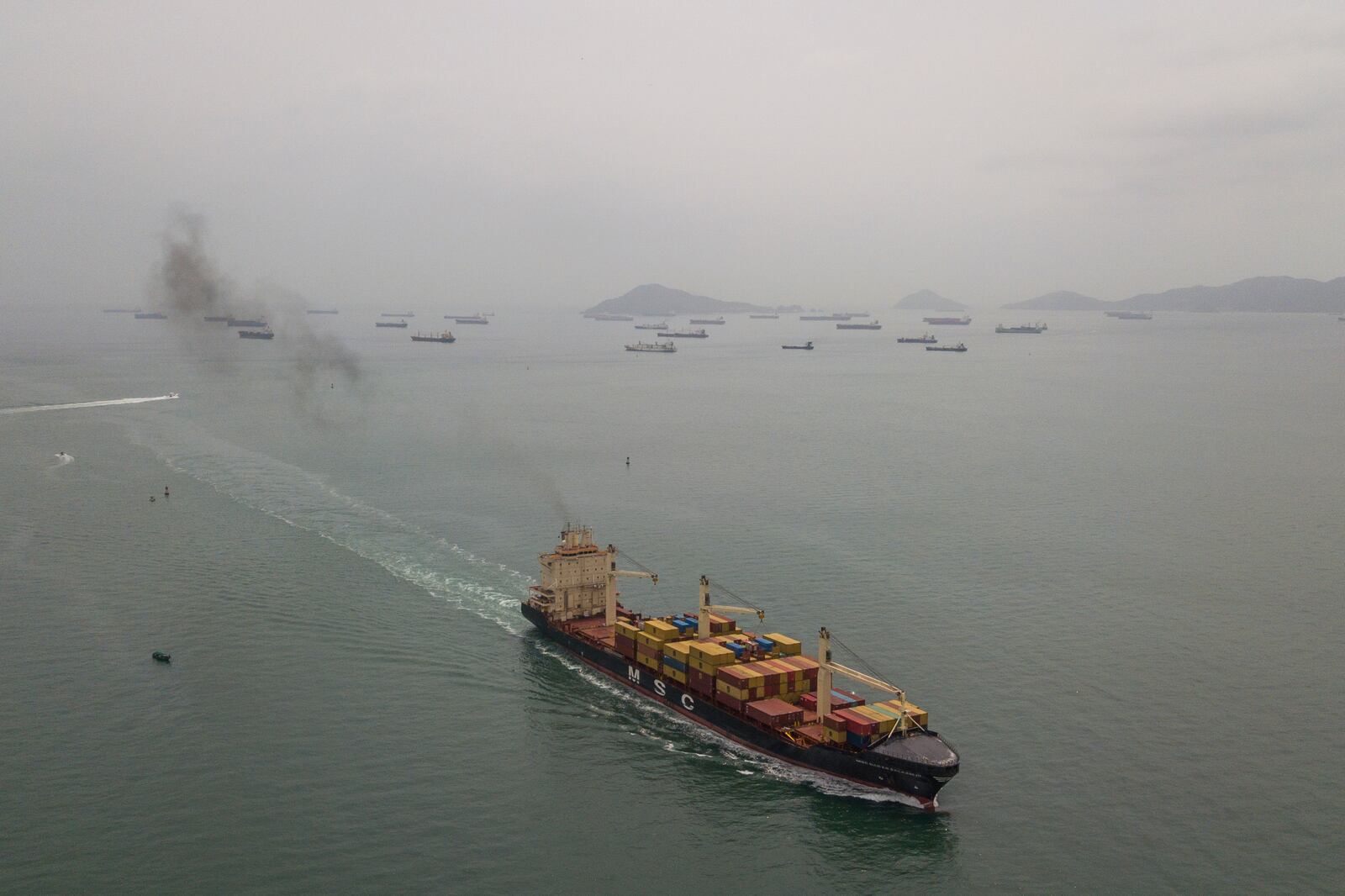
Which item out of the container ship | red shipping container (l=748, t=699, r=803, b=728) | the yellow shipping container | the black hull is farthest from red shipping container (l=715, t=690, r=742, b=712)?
the yellow shipping container

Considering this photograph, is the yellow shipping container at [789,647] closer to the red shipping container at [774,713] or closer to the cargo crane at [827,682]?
the red shipping container at [774,713]

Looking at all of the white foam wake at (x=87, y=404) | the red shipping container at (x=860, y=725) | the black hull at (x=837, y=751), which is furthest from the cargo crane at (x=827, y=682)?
the white foam wake at (x=87, y=404)

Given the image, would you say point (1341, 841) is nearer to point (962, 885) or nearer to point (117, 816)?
→ point (962, 885)

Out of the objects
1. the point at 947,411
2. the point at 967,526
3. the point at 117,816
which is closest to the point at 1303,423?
the point at 947,411

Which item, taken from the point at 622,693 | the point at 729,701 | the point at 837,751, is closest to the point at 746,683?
the point at 729,701

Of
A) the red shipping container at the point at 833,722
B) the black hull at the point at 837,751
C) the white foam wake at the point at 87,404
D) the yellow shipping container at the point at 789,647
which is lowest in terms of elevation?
the black hull at the point at 837,751

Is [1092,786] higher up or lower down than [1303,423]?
lower down
